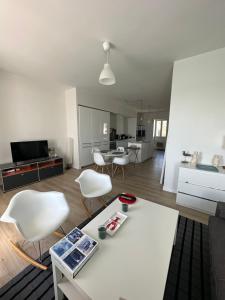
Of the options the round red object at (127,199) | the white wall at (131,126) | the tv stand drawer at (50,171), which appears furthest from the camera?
the white wall at (131,126)

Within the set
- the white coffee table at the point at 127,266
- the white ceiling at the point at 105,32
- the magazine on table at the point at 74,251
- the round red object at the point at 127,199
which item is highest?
the white ceiling at the point at 105,32

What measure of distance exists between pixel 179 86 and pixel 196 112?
2.07ft

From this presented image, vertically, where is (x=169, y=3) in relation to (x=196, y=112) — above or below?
above

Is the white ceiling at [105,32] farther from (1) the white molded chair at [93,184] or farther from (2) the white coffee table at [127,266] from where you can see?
(2) the white coffee table at [127,266]

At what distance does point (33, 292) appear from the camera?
121 cm

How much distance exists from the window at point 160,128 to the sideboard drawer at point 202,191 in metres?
7.76

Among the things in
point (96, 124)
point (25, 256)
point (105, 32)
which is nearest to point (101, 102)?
point (96, 124)

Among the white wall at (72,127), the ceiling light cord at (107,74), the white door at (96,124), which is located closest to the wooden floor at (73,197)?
the white wall at (72,127)

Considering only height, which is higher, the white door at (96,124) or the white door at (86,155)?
the white door at (96,124)

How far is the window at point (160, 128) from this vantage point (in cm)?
959

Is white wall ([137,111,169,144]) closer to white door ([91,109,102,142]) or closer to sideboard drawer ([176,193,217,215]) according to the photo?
white door ([91,109,102,142])

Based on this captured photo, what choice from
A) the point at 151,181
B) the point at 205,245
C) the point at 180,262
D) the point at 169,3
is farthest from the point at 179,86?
the point at 180,262

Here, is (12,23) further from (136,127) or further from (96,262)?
(136,127)

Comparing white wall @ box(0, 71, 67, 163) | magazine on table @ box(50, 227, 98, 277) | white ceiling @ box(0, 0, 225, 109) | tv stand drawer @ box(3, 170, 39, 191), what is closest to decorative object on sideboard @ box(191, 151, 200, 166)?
white ceiling @ box(0, 0, 225, 109)
